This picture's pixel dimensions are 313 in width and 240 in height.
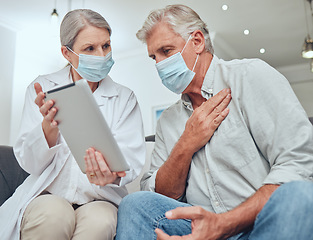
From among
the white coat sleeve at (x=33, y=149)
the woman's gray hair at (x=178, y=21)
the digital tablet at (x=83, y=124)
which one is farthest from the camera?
the woman's gray hair at (x=178, y=21)

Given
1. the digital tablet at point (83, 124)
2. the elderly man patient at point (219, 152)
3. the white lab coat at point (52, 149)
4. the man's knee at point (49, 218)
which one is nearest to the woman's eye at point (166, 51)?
the elderly man patient at point (219, 152)

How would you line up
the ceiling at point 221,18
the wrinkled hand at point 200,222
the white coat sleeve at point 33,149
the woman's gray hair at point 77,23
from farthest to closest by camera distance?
the ceiling at point 221,18
the woman's gray hair at point 77,23
the white coat sleeve at point 33,149
the wrinkled hand at point 200,222

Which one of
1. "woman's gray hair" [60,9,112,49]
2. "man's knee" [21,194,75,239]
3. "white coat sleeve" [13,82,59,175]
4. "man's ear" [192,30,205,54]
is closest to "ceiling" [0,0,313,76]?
"woman's gray hair" [60,9,112,49]

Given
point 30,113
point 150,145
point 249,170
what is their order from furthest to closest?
point 150,145, point 30,113, point 249,170

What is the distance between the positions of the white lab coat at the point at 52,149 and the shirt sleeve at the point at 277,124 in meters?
0.44

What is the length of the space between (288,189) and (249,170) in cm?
31

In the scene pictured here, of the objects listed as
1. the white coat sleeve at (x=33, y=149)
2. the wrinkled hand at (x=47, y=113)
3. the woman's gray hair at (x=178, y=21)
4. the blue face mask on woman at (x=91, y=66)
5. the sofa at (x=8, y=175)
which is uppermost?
the woman's gray hair at (x=178, y=21)

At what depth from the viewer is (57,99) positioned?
0.96 meters

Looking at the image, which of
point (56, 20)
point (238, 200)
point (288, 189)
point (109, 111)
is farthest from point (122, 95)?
point (56, 20)

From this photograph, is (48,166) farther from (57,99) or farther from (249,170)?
(249,170)

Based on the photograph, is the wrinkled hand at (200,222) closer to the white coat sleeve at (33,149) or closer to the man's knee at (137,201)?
the man's knee at (137,201)

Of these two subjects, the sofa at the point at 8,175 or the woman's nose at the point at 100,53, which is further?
the sofa at the point at 8,175

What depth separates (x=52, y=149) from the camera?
112 centimetres

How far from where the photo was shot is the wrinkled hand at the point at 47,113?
0.99 m
